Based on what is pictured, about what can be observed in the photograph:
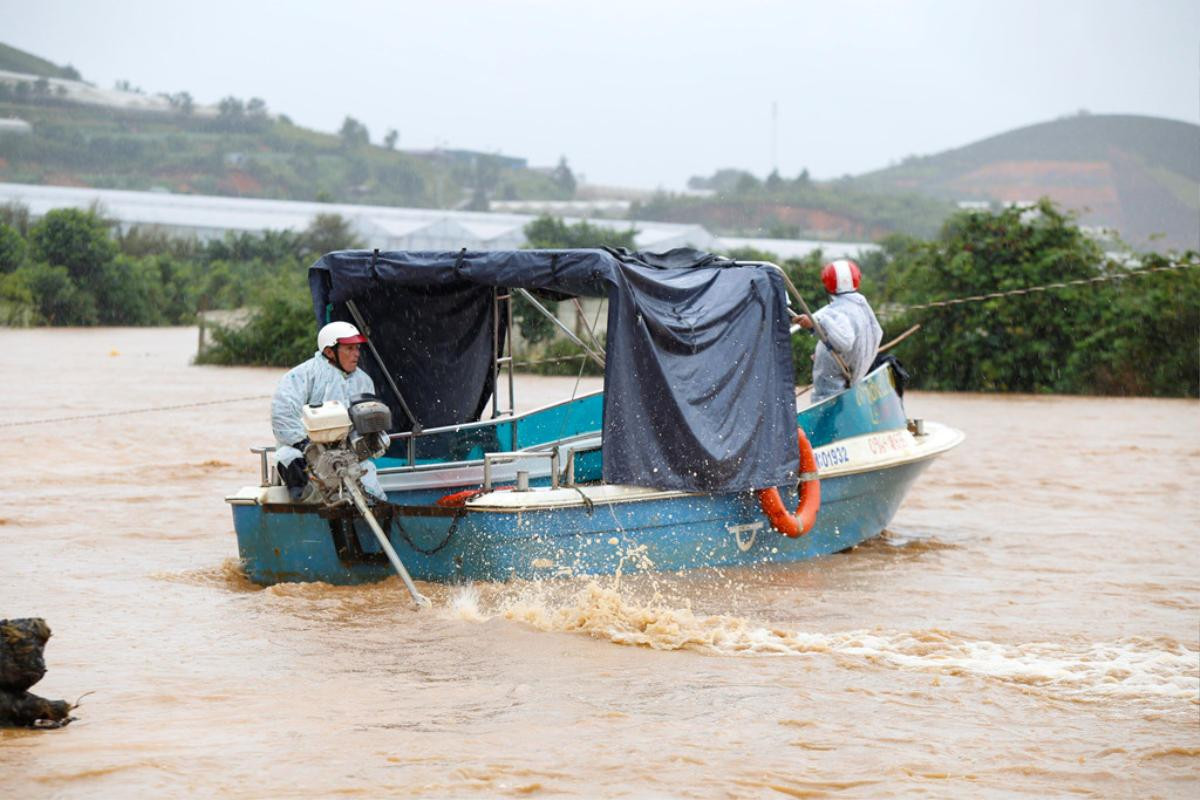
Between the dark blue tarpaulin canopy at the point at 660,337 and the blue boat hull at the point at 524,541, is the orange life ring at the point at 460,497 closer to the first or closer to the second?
the blue boat hull at the point at 524,541

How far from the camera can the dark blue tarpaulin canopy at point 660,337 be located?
32.1 ft

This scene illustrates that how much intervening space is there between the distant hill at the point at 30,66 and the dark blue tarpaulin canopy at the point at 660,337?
89.6 metres

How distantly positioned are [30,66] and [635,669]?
10194 centimetres

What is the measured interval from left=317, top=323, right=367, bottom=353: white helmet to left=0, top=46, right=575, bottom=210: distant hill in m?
67.0

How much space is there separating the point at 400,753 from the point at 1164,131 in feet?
56.8

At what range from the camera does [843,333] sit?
1162cm

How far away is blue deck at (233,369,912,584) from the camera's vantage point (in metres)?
9.56

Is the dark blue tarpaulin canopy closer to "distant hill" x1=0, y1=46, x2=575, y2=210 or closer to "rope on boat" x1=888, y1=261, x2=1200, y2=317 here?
"rope on boat" x1=888, y1=261, x2=1200, y2=317

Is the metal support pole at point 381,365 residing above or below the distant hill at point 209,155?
below

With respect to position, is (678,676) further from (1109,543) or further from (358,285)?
(1109,543)

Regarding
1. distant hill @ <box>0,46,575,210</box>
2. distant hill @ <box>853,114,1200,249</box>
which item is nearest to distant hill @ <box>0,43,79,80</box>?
distant hill @ <box>0,46,575,210</box>

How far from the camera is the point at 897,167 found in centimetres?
12138

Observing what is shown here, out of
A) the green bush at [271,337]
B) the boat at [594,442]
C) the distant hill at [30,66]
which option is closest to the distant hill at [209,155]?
the distant hill at [30,66]

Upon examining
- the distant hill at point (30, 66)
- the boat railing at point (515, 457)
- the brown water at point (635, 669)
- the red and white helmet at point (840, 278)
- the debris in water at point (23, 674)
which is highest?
the distant hill at point (30, 66)
